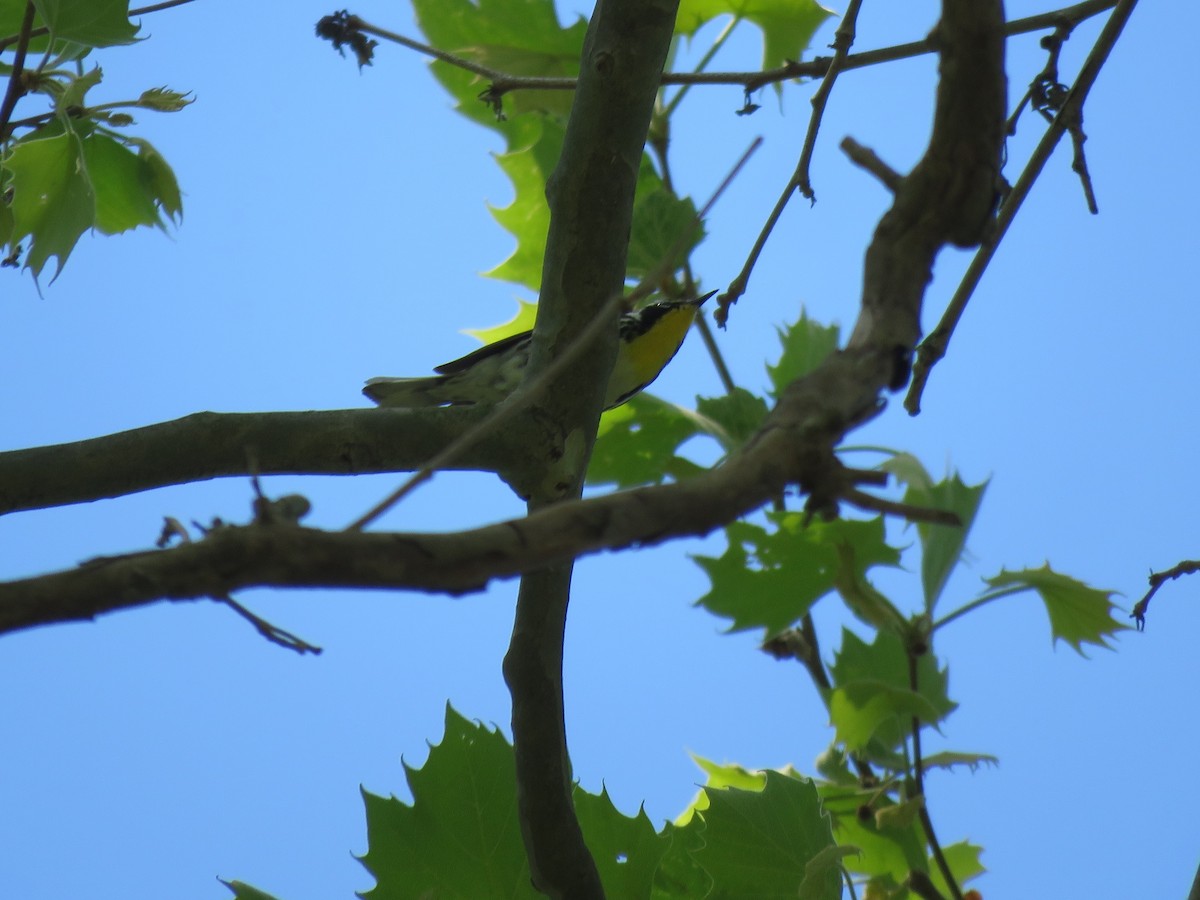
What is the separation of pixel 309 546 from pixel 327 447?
826 mm

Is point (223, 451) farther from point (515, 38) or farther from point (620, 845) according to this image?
point (515, 38)

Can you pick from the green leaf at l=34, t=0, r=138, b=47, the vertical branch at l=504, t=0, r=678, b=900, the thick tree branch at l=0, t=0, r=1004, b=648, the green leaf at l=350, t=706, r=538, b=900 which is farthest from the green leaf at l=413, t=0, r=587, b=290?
the thick tree branch at l=0, t=0, r=1004, b=648

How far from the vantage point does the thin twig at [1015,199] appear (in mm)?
1199

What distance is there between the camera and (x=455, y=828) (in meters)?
1.55

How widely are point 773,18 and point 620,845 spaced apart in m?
1.48

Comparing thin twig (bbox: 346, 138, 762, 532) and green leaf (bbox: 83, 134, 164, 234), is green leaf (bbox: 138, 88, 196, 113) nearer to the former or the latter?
green leaf (bbox: 83, 134, 164, 234)

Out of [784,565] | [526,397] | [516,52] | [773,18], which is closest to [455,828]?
[784,565]

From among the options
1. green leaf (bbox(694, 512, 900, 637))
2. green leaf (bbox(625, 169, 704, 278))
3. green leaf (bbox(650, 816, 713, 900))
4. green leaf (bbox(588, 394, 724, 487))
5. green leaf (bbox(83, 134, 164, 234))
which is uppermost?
green leaf (bbox(83, 134, 164, 234))

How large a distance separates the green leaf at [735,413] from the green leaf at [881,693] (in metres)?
0.36

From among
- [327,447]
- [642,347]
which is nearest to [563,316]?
[327,447]

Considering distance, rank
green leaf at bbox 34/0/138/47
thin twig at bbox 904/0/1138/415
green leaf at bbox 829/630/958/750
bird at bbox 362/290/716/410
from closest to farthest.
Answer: thin twig at bbox 904/0/1138/415
green leaf at bbox 34/0/138/47
green leaf at bbox 829/630/958/750
bird at bbox 362/290/716/410

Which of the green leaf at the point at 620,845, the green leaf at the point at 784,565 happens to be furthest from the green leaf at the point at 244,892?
the green leaf at the point at 784,565

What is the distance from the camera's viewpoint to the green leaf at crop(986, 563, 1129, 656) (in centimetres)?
181

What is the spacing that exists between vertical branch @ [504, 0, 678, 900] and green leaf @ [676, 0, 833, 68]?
0.62 meters
